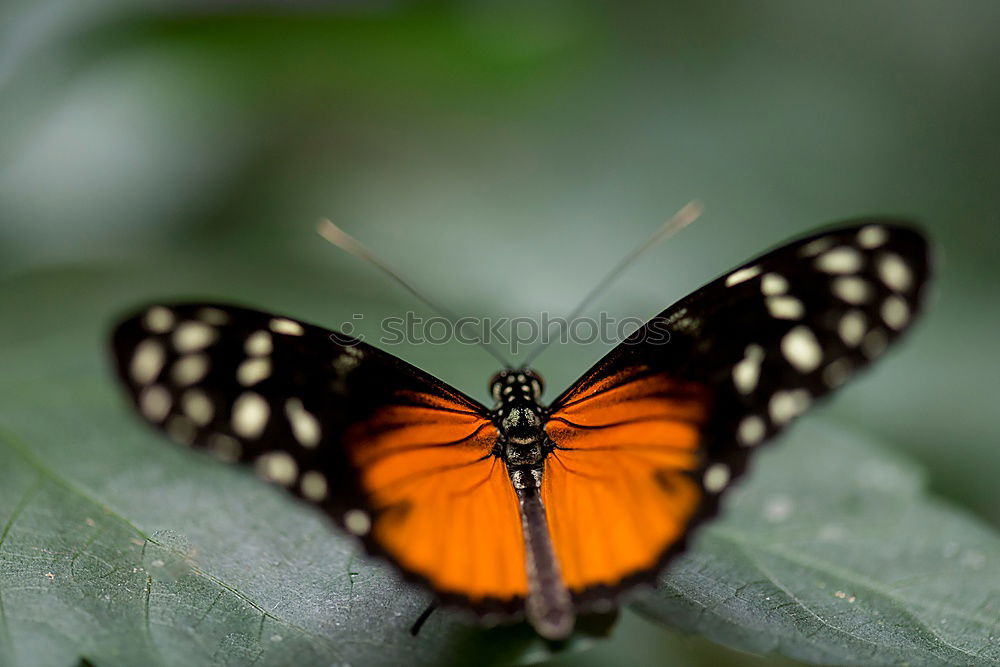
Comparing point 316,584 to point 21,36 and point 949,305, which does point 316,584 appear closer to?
point 21,36

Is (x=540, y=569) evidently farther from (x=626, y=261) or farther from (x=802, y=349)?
(x=626, y=261)

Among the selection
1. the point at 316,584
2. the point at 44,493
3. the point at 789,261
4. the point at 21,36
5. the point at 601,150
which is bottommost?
the point at 44,493

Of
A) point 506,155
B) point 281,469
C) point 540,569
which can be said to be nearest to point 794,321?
point 540,569

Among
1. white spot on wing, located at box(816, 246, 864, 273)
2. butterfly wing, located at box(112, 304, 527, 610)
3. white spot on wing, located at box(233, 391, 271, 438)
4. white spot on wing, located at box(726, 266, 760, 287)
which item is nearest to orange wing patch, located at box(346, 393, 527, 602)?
butterfly wing, located at box(112, 304, 527, 610)

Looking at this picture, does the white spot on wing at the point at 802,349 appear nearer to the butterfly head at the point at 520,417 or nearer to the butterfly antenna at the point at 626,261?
the butterfly antenna at the point at 626,261

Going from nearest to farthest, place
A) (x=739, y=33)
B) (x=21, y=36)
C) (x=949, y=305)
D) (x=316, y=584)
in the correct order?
(x=316, y=584) → (x=21, y=36) → (x=949, y=305) → (x=739, y=33)

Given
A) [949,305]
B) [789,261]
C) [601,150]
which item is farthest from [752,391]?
[601,150]

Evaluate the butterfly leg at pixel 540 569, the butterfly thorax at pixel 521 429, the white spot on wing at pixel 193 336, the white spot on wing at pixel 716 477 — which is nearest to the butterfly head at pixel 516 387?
the butterfly thorax at pixel 521 429

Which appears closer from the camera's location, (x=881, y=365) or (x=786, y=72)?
(x=881, y=365)
